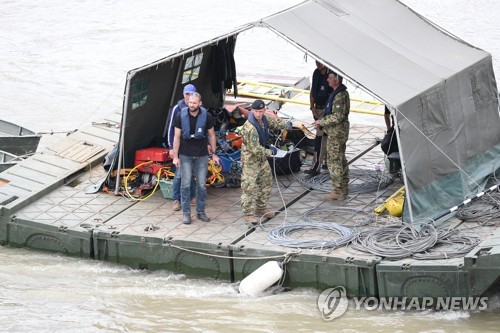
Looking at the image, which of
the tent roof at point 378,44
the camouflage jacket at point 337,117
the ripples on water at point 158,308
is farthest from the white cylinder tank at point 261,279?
the tent roof at point 378,44

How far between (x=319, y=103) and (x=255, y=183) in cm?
216

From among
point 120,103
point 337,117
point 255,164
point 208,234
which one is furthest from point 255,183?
point 120,103

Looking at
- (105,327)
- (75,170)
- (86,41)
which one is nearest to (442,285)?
(105,327)

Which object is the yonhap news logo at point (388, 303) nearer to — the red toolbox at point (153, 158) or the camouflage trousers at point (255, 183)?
the camouflage trousers at point (255, 183)

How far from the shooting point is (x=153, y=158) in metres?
14.2

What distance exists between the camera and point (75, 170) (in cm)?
1492

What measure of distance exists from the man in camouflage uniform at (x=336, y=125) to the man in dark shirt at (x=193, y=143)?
1.48 metres

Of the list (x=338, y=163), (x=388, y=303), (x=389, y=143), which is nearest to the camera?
(x=388, y=303)

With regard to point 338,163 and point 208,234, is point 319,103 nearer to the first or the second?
point 338,163

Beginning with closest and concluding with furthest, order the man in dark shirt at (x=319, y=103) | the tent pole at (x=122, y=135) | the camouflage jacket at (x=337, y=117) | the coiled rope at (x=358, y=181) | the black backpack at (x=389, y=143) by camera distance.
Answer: the camouflage jacket at (x=337, y=117) → the tent pole at (x=122, y=135) → the black backpack at (x=389, y=143) → the coiled rope at (x=358, y=181) → the man in dark shirt at (x=319, y=103)

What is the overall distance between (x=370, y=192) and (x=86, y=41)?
14.6 meters

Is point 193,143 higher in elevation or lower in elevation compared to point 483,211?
higher

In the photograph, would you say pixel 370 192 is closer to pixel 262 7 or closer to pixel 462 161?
pixel 462 161

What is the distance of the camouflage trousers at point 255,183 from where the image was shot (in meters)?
12.9
